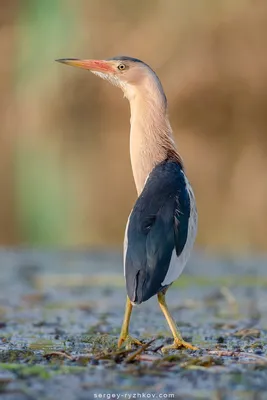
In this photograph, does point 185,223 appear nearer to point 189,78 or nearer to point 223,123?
point 189,78

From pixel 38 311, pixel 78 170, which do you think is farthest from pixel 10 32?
pixel 38 311

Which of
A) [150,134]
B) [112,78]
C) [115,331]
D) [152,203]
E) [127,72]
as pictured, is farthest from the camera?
[115,331]

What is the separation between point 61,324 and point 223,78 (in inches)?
979

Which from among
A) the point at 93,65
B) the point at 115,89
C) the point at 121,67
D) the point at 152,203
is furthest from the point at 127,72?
the point at 115,89

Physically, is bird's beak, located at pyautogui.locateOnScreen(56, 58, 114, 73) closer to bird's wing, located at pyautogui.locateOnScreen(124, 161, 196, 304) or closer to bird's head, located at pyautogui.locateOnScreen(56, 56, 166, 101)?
bird's head, located at pyautogui.locateOnScreen(56, 56, 166, 101)

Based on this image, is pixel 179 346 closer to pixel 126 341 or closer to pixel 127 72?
pixel 126 341

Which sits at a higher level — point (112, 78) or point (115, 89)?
point (112, 78)

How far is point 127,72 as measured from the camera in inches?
266

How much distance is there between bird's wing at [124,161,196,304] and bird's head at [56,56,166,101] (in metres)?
0.80

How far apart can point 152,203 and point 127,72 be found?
1.21 metres

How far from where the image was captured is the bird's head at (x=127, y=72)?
6.70m

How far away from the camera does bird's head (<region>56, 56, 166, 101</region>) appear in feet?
22.0

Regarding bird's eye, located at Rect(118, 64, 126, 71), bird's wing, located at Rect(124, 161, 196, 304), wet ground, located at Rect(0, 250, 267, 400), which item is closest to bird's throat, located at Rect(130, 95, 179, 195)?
bird's eye, located at Rect(118, 64, 126, 71)

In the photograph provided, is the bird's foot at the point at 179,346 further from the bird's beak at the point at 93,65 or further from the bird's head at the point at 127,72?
the bird's beak at the point at 93,65
